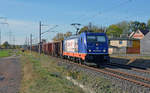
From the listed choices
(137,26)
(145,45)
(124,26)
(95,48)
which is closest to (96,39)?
(95,48)

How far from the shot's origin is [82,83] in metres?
11.9

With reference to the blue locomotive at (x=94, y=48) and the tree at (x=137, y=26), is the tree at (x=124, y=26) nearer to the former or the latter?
the tree at (x=137, y=26)

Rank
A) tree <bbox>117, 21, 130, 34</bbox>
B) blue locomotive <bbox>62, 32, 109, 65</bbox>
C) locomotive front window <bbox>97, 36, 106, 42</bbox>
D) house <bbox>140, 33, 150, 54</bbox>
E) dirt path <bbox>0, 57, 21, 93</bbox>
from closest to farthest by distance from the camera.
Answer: dirt path <bbox>0, 57, 21, 93</bbox> < blue locomotive <bbox>62, 32, 109, 65</bbox> < locomotive front window <bbox>97, 36, 106, 42</bbox> < house <bbox>140, 33, 150, 54</bbox> < tree <bbox>117, 21, 130, 34</bbox>

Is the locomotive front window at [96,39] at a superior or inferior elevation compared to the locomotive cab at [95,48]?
superior

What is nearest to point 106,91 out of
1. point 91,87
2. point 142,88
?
point 91,87

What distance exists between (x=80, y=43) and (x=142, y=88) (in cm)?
1076

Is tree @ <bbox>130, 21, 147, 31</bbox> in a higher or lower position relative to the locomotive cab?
higher

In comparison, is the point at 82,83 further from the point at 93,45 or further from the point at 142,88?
the point at 93,45

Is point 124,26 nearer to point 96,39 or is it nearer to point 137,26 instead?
point 137,26

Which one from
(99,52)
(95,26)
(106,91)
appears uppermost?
(95,26)

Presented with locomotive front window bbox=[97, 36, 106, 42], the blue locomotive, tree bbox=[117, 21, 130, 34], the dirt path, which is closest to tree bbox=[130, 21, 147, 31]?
tree bbox=[117, 21, 130, 34]

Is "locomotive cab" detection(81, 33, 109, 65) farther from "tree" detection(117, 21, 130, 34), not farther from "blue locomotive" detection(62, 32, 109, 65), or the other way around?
"tree" detection(117, 21, 130, 34)

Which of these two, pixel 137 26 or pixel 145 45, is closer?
pixel 145 45

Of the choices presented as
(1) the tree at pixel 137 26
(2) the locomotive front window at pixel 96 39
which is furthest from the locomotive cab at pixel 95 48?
(1) the tree at pixel 137 26
